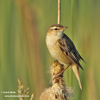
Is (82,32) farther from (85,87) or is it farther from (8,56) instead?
(8,56)

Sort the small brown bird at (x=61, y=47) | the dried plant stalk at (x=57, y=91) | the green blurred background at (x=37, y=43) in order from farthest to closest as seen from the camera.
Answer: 1. the small brown bird at (x=61, y=47)
2. the green blurred background at (x=37, y=43)
3. the dried plant stalk at (x=57, y=91)

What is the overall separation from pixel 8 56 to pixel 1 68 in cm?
18

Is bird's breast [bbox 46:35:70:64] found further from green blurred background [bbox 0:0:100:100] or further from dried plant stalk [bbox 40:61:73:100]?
dried plant stalk [bbox 40:61:73:100]

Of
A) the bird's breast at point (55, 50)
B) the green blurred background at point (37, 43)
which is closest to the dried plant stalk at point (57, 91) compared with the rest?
the green blurred background at point (37, 43)

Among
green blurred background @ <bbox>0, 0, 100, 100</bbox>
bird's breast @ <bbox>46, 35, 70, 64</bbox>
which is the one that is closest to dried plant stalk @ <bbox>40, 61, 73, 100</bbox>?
green blurred background @ <bbox>0, 0, 100, 100</bbox>

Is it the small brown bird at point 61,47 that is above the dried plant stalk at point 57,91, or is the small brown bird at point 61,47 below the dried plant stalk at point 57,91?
above

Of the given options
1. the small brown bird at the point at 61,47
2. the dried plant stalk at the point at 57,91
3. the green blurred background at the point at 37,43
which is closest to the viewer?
the dried plant stalk at the point at 57,91

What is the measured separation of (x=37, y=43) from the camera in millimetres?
3350

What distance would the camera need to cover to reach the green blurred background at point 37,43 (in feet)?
10.1

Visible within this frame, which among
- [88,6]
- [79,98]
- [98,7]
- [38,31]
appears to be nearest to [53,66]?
[79,98]

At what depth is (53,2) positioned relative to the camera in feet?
11.4

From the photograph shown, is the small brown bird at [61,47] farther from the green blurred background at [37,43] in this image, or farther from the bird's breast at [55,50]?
the green blurred background at [37,43]

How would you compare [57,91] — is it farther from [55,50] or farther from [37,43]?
[37,43]

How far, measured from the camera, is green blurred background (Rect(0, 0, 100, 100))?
10.1 feet
